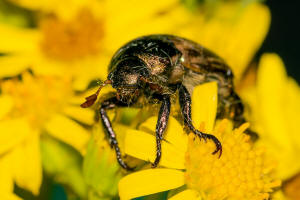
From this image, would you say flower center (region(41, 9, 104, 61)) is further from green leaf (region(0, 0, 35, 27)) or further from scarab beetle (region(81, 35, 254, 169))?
scarab beetle (region(81, 35, 254, 169))

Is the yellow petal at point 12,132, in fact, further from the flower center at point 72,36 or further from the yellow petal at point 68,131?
the flower center at point 72,36

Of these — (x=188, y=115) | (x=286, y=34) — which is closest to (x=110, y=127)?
(x=188, y=115)

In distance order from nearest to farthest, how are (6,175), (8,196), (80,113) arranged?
(8,196)
(6,175)
(80,113)

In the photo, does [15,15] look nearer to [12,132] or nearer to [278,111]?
[12,132]

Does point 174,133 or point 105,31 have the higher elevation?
point 174,133

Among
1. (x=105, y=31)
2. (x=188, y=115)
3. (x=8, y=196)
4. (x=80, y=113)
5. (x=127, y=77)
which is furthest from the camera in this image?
(x=105, y=31)

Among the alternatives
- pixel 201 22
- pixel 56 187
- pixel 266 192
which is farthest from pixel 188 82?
pixel 201 22
